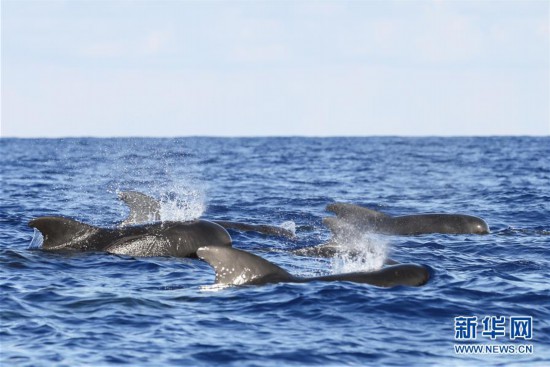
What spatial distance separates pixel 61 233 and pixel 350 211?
7.01 metres

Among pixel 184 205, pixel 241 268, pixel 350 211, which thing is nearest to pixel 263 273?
pixel 241 268

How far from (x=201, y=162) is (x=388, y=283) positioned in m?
46.9

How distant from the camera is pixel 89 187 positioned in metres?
36.7

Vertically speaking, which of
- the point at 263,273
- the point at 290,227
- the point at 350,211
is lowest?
the point at 290,227

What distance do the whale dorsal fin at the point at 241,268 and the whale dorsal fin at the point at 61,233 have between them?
450 cm

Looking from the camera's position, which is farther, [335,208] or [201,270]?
[335,208]

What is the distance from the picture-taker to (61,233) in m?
18.0

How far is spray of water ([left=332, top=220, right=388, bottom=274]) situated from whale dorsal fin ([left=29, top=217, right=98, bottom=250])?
4685mm

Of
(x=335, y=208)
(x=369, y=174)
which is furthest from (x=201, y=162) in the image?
(x=335, y=208)

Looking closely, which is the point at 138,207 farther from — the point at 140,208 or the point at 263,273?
the point at 263,273

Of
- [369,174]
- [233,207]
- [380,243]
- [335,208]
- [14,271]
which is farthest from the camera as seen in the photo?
[369,174]

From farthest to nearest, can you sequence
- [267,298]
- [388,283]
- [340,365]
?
[388,283], [267,298], [340,365]

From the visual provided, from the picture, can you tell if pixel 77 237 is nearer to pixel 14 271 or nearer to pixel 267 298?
pixel 14 271

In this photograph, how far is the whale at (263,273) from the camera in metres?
14.3
